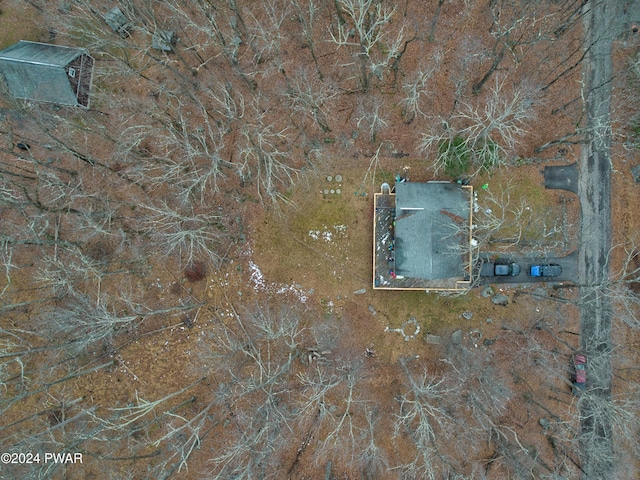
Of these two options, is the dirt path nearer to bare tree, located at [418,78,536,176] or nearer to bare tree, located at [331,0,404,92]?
bare tree, located at [418,78,536,176]

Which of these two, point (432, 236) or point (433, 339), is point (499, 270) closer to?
point (432, 236)

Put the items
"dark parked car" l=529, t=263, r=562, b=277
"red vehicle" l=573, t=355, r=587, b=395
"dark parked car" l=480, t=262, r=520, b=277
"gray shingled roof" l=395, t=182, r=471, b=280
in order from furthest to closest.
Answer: "red vehicle" l=573, t=355, r=587, b=395, "dark parked car" l=529, t=263, r=562, b=277, "dark parked car" l=480, t=262, r=520, b=277, "gray shingled roof" l=395, t=182, r=471, b=280

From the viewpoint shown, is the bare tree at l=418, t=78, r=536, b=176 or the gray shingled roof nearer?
the gray shingled roof

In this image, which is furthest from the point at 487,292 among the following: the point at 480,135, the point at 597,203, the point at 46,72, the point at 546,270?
the point at 46,72

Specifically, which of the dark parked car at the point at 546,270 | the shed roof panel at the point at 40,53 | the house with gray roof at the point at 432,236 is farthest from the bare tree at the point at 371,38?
the shed roof panel at the point at 40,53

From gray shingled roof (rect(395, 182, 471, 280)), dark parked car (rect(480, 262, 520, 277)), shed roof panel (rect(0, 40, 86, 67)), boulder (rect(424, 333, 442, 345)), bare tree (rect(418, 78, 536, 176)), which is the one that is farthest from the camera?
boulder (rect(424, 333, 442, 345))

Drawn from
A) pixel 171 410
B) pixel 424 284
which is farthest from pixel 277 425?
pixel 424 284

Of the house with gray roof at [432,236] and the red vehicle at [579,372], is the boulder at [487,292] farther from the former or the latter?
the red vehicle at [579,372]

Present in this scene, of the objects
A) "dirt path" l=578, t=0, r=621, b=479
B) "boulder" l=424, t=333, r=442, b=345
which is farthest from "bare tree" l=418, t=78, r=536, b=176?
"boulder" l=424, t=333, r=442, b=345
